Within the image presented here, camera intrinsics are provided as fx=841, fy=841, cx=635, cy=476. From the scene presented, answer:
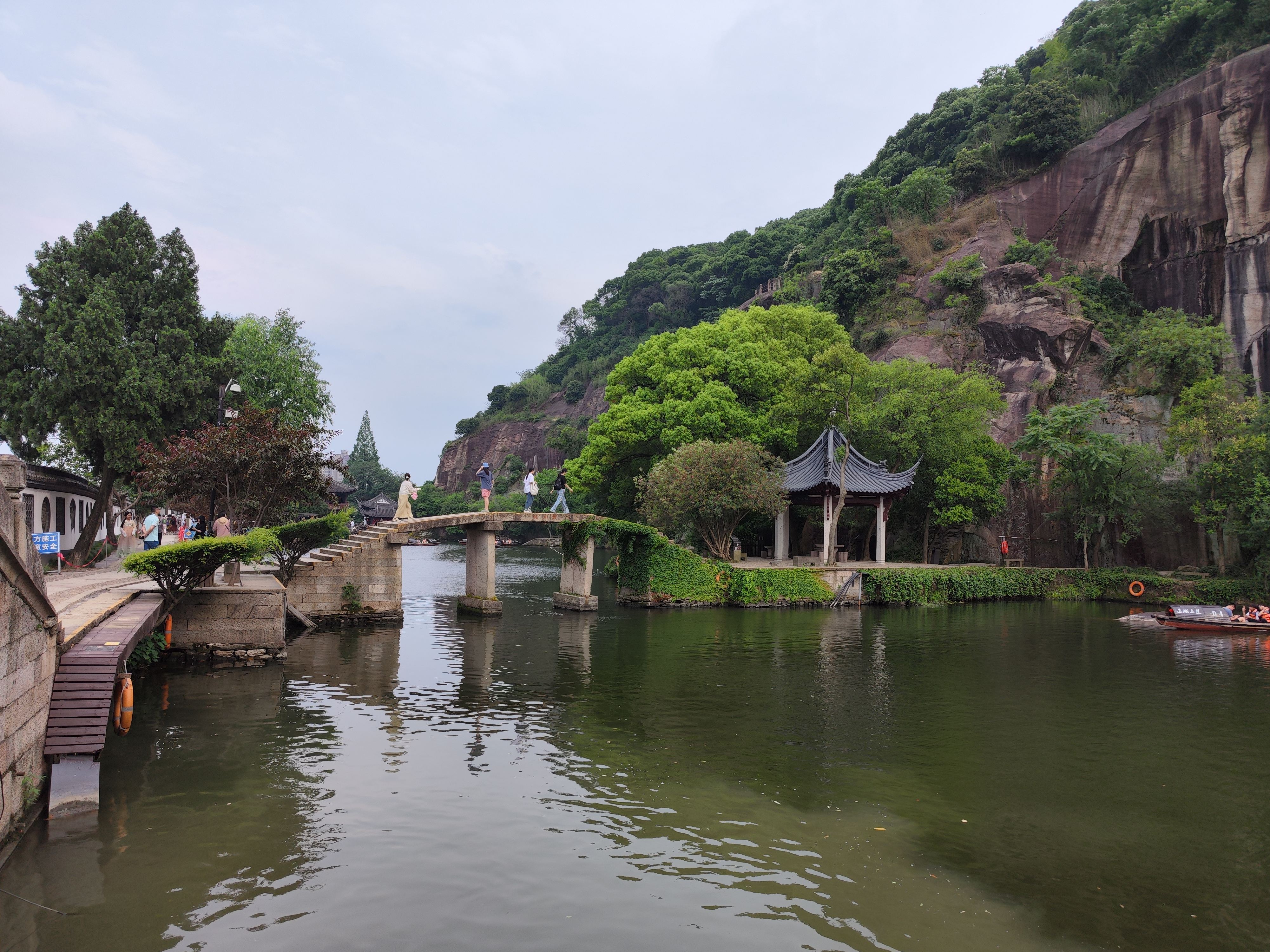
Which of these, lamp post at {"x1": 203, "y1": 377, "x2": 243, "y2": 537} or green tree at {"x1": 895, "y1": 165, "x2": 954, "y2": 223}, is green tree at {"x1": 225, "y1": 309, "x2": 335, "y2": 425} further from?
green tree at {"x1": 895, "y1": 165, "x2": 954, "y2": 223}

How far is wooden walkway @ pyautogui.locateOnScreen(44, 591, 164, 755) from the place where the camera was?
8.97 metres

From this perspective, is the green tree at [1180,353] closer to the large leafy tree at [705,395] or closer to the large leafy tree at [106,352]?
the large leafy tree at [705,395]

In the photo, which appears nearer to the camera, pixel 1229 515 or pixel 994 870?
pixel 994 870

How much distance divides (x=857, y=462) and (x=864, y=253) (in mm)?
23825

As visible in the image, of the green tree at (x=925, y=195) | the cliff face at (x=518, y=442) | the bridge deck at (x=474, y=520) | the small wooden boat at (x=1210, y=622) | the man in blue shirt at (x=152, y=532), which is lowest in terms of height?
the small wooden boat at (x=1210, y=622)

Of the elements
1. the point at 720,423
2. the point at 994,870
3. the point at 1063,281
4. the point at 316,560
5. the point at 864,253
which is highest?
the point at 864,253

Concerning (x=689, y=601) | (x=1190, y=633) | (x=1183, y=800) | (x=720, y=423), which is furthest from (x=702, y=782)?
(x=720, y=423)

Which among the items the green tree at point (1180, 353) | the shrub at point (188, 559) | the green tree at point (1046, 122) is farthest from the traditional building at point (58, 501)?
the green tree at point (1046, 122)

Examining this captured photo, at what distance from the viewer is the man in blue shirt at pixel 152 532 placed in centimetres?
2262

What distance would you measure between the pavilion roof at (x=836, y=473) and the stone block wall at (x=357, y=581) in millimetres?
16498

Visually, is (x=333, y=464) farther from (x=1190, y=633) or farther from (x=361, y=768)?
(x=1190, y=633)

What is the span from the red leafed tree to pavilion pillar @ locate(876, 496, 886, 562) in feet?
71.5

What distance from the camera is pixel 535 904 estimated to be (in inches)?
285

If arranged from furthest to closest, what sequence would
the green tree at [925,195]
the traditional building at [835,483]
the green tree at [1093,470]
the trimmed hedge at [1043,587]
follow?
the green tree at [925,195], the green tree at [1093,470], the traditional building at [835,483], the trimmed hedge at [1043,587]
